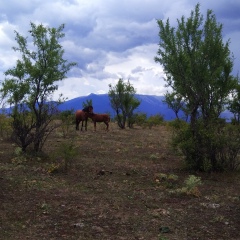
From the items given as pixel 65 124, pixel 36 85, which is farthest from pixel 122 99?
pixel 36 85

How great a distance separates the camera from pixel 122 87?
91.8ft

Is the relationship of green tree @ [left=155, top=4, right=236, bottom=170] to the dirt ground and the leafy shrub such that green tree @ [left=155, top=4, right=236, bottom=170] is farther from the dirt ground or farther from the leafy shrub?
the leafy shrub

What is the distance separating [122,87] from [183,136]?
1776 centimetres

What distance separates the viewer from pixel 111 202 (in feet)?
23.6

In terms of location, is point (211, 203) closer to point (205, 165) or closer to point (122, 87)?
point (205, 165)

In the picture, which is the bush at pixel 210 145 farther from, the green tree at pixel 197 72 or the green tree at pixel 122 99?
the green tree at pixel 122 99

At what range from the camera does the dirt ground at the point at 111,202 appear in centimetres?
570

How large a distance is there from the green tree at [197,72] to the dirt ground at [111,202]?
2.76ft

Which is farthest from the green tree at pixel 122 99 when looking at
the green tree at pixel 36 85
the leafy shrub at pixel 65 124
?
the green tree at pixel 36 85

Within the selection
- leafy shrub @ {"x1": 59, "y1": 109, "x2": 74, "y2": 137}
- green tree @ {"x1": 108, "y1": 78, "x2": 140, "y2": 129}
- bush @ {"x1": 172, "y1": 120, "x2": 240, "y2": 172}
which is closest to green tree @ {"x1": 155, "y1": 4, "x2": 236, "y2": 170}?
bush @ {"x1": 172, "y1": 120, "x2": 240, "y2": 172}

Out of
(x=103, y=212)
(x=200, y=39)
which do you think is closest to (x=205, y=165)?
(x=200, y=39)

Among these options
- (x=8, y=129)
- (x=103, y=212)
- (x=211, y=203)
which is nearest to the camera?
(x=103, y=212)

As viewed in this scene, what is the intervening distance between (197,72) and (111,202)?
520 cm

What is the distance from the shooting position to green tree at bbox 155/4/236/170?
10289 mm
